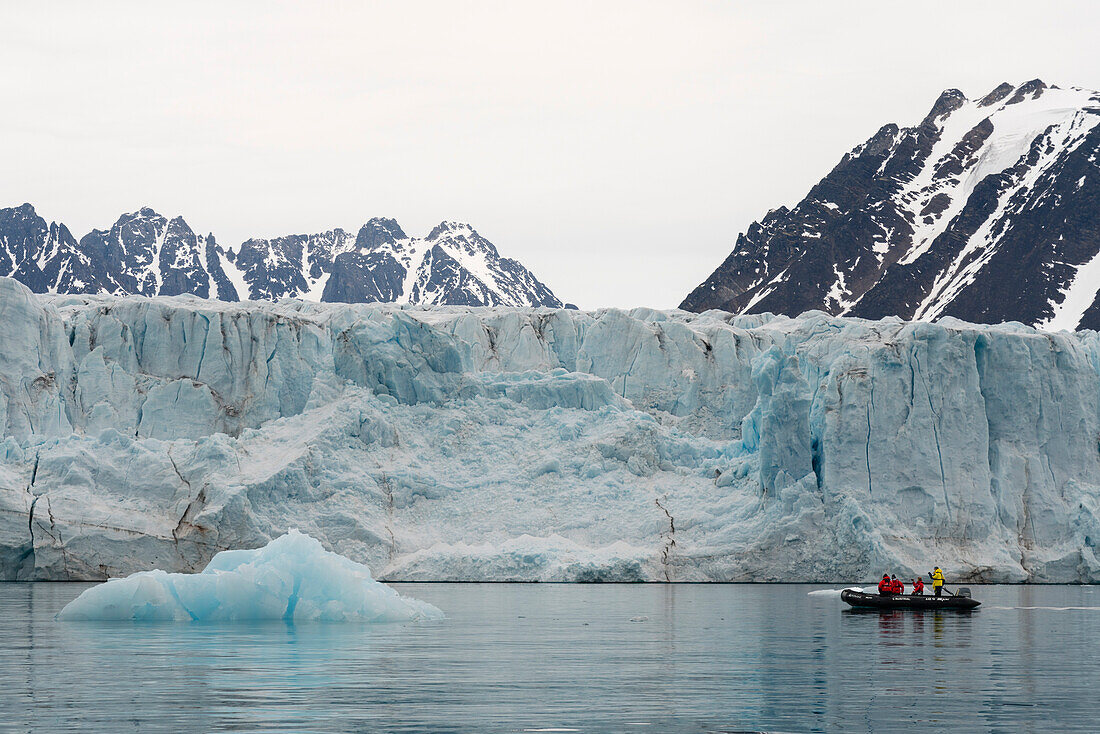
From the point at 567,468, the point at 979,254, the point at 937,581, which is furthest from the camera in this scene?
the point at 979,254

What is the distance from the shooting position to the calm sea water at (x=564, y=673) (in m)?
13.3

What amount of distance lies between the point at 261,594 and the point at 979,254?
166967mm


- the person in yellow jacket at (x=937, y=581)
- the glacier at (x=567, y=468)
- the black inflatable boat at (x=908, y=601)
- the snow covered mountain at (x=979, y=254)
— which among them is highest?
the snow covered mountain at (x=979, y=254)

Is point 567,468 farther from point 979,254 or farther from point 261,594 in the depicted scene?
point 979,254

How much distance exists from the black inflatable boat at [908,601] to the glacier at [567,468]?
842 cm

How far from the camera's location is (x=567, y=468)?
46344mm

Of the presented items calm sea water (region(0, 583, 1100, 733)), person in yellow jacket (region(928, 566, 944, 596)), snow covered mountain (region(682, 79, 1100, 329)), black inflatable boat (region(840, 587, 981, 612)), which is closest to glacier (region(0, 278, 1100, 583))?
person in yellow jacket (region(928, 566, 944, 596))

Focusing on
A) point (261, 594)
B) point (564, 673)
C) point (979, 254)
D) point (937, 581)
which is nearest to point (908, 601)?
point (937, 581)

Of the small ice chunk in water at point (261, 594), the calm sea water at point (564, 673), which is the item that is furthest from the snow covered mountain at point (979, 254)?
the small ice chunk in water at point (261, 594)

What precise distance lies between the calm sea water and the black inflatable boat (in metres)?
1.96

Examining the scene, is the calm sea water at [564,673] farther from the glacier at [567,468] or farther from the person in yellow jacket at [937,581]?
the glacier at [567,468]

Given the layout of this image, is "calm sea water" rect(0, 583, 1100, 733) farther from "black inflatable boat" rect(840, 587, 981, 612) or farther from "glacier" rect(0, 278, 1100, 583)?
"glacier" rect(0, 278, 1100, 583)

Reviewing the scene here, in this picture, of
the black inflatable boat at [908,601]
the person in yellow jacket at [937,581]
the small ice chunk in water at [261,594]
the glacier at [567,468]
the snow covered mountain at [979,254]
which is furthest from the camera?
the snow covered mountain at [979,254]

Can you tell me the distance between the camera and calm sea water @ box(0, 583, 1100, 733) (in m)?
13.3
